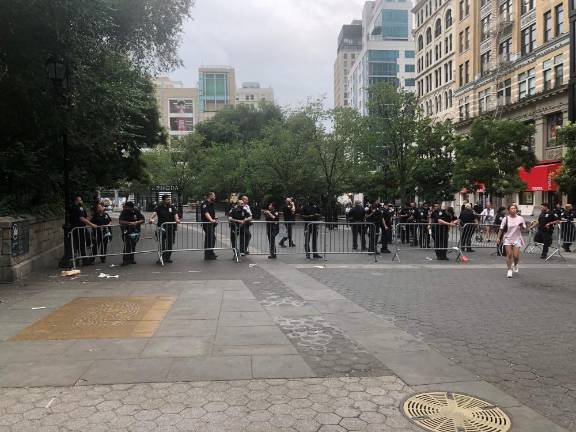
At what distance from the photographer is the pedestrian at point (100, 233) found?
512 inches

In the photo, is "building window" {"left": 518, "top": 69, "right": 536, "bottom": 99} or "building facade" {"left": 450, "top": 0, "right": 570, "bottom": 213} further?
"building window" {"left": 518, "top": 69, "right": 536, "bottom": 99}

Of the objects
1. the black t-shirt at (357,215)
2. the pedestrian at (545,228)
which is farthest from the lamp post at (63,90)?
the pedestrian at (545,228)

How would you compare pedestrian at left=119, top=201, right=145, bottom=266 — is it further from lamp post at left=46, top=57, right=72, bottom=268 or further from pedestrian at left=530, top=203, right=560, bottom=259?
pedestrian at left=530, top=203, right=560, bottom=259

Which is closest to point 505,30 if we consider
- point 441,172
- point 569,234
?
point 441,172

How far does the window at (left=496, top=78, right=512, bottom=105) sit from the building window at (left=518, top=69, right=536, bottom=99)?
61.1 inches

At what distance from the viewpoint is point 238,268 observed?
1191 centimetres

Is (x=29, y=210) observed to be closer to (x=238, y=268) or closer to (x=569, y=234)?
(x=238, y=268)

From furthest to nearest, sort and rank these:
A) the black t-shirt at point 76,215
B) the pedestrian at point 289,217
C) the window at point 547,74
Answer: the window at point 547,74 → the pedestrian at point 289,217 → the black t-shirt at point 76,215

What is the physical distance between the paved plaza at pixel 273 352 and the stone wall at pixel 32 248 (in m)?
0.47

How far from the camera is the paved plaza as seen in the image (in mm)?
3803

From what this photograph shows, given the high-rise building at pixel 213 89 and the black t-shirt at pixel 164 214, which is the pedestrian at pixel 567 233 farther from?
the high-rise building at pixel 213 89

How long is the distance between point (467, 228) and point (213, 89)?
113177mm

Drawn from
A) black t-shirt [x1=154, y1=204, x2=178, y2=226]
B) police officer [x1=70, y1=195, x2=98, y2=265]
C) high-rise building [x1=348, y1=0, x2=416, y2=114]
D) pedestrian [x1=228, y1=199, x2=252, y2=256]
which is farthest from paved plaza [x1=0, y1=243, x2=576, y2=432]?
high-rise building [x1=348, y1=0, x2=416, y2=114]

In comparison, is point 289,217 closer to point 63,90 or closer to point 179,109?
point 63,90
